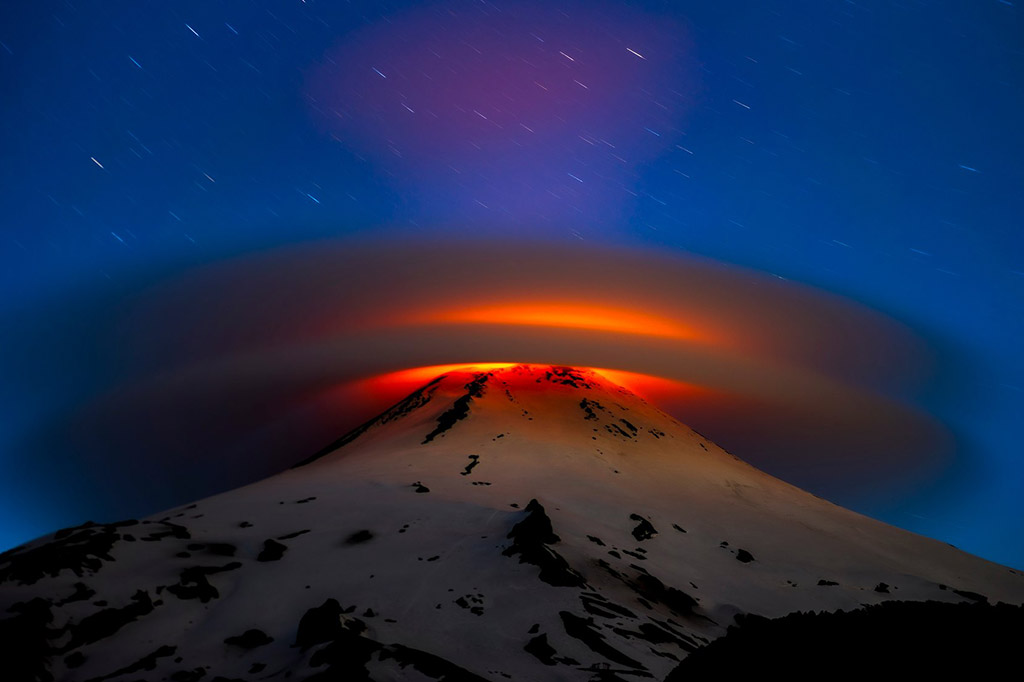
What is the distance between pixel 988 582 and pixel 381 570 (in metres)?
45.2

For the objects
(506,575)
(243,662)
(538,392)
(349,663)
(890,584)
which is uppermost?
(538,392)

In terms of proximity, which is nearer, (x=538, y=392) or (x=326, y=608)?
(x=326, y=608)

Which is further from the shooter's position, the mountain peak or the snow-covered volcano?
the mountain peak

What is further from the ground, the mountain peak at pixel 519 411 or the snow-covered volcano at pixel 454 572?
the mountain peak at pixel 519 411

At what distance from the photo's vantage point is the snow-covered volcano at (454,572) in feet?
68.5

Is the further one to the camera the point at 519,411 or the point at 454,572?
the point at 519,411

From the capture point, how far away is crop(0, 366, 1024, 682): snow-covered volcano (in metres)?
20.9

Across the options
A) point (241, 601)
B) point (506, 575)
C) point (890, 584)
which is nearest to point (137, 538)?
point (241, 601)

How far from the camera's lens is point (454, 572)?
29453 millimetres

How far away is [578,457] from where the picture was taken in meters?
63.9

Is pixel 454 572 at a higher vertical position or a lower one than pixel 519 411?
lower

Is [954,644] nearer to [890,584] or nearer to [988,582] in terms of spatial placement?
[890,584]

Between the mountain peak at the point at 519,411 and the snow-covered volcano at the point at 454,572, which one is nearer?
the snow-covered volcano at the point at 454,572

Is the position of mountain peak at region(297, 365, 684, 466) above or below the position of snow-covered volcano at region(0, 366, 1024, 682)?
above
